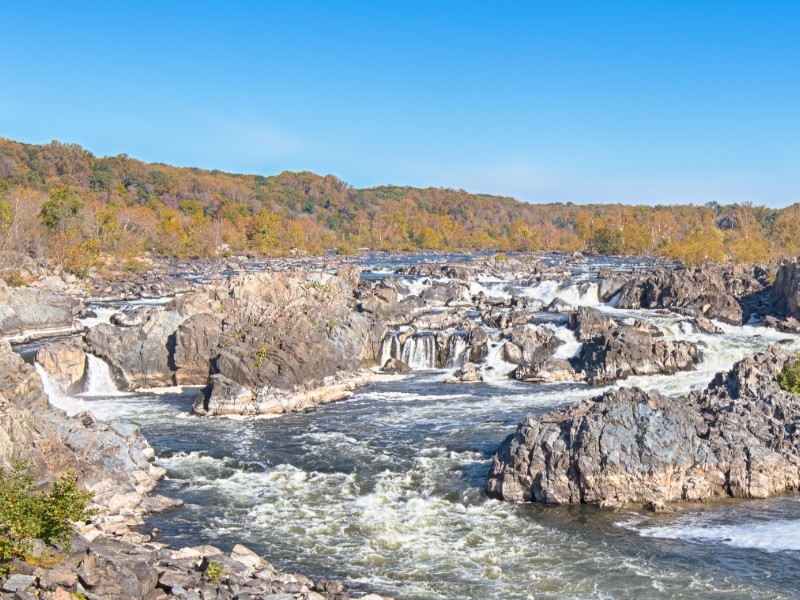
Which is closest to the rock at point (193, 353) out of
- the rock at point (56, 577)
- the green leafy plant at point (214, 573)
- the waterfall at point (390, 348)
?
the waterfall at point (390, 348)

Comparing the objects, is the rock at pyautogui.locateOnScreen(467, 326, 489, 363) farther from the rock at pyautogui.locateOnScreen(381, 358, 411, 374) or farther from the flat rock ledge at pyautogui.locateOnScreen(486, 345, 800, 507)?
the flat rock ledge at pyautogui.locateOnScreen(486, 345, 800, 507)

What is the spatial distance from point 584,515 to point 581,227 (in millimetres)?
131718

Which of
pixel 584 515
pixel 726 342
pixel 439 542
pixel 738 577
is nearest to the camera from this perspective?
pixel 738 577

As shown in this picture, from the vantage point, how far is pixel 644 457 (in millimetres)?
19234

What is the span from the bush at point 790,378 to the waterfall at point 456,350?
15.5 meters

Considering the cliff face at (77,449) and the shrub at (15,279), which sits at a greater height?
the shrub at (15,279)

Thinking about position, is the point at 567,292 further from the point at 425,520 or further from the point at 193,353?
the point at 425,520

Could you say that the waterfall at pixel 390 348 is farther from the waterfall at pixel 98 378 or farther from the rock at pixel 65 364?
the rock at pixel 65 364

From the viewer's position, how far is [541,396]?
30516 mm

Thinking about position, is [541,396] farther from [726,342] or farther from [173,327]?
[173,327]

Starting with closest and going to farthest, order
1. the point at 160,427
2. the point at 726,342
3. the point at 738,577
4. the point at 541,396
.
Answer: the point at 738,577
the point at 160,427
the point at 541,396
the point at 726,342

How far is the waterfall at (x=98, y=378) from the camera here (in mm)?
32219

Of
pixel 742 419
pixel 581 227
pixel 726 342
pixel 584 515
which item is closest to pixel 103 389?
pixel 584 515

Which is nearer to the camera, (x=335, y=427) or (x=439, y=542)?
(x=439, y=542)
